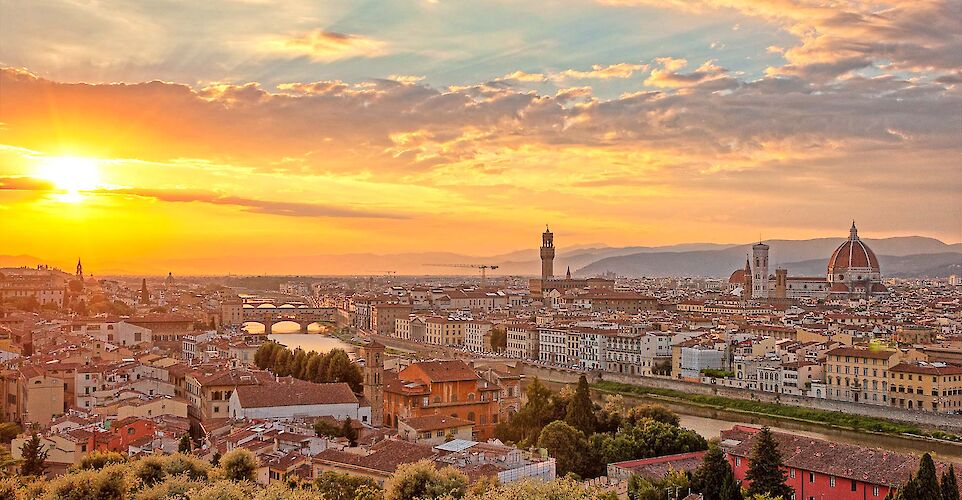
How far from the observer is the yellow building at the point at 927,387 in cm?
2312

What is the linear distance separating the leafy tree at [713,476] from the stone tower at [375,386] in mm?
7962

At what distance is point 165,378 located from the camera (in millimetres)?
21281

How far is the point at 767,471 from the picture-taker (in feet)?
42.6

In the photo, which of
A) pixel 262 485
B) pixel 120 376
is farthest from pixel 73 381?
pixel 262 485

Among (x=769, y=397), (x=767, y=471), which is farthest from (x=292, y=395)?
(x=769, y=397)

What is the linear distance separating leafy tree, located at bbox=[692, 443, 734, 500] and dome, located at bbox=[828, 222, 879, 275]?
57.4 m

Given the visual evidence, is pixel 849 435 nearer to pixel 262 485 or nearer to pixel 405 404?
pixel 405 404

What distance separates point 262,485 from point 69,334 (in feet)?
64.0

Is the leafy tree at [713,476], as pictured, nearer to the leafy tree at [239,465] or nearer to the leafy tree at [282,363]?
the leafy tree at [239,465]

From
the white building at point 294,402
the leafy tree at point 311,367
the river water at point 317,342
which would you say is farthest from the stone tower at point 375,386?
the river water at point 317,342

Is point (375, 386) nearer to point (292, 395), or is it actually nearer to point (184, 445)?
point (292, 395)

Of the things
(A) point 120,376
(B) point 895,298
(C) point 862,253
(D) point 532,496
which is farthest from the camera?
(C) point 862,253

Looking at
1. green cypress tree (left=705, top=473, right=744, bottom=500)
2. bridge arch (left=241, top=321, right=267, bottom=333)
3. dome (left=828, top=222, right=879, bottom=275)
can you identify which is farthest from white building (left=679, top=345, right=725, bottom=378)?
dome (left=828, top=222, right=879, bottom=275)

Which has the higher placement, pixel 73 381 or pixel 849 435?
pixel 73 381
